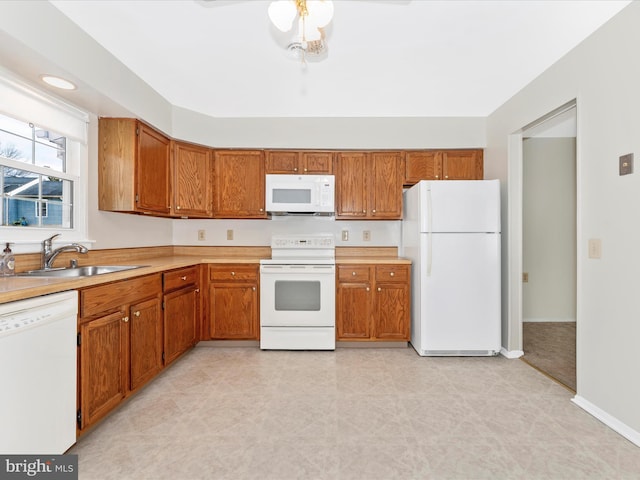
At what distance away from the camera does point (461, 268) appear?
117 inches

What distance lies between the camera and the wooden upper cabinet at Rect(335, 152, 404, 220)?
11.6ft

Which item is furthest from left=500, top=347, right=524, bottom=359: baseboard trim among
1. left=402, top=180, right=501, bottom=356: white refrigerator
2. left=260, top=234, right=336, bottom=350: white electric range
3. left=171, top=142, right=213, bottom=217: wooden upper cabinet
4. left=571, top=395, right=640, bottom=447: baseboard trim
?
left=171, top=142, right=213, bottom=217: wooden upper cabinet

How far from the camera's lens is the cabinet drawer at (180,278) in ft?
8.58

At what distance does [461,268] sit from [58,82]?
346 cm

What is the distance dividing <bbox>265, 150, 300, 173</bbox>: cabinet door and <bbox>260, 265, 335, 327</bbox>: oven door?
3.65ft

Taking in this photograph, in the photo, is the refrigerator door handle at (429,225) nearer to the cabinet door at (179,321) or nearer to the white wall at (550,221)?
the white wall at (550,221)

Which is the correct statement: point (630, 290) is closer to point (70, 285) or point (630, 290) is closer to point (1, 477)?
point (70, 285)

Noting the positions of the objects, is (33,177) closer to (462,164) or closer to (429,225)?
(429,225)

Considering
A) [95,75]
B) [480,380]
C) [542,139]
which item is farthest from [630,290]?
[95,75]

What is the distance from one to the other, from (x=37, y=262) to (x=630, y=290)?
3.74 metres

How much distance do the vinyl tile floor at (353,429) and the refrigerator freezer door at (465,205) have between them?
129 cm

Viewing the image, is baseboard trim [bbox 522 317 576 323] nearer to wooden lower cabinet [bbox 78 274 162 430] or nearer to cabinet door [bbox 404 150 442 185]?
cabinet door [bbox 404 150 442 185]

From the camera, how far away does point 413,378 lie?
2580mm

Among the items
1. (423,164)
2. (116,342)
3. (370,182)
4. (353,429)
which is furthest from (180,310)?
(423,164)
